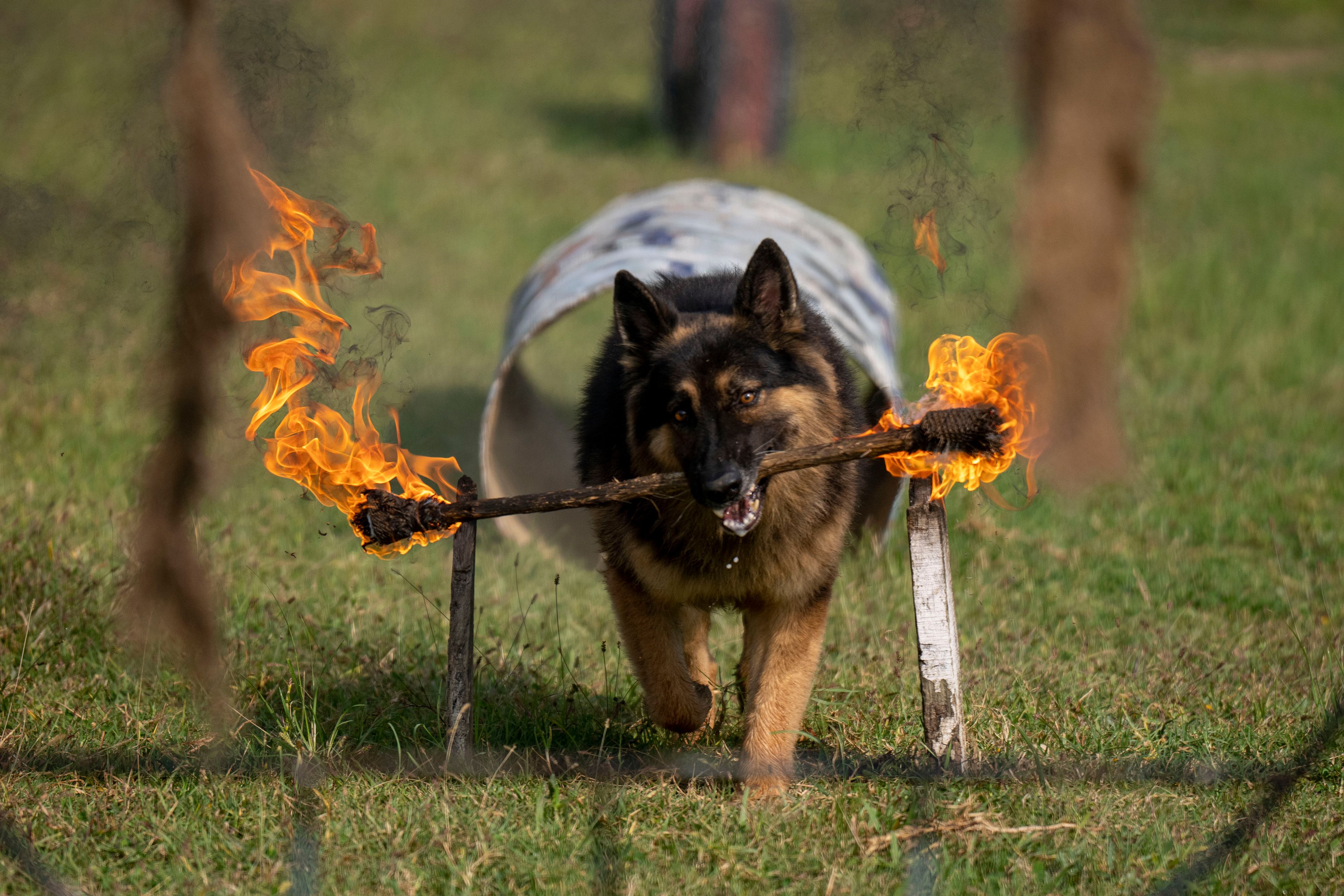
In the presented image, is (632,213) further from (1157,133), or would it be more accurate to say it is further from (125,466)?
(1157,133)

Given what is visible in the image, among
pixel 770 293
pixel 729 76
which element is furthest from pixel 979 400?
pixel 729 76

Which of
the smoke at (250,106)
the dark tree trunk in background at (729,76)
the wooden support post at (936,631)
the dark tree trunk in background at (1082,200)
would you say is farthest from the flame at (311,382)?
the dark tree trunk in background at (729,76)

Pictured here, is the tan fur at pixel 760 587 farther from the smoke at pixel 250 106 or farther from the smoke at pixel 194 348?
the smoke at pixel 250 106

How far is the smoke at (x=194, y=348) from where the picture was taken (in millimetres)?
4734

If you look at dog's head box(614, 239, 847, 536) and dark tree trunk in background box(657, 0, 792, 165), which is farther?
dark tree trunk in background box(657, 0, 792, 165)

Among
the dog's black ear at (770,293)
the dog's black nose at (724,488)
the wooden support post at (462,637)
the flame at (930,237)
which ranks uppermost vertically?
the flame at (930,237)

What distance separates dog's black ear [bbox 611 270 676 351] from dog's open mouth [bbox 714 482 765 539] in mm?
721

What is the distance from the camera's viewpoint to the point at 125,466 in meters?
6.71

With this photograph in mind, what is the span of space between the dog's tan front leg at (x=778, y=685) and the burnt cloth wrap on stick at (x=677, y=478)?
717mm

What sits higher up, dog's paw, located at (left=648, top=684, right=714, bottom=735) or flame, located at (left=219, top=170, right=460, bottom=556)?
flame, located at (left=219, top=170, right=460, bottom=556)

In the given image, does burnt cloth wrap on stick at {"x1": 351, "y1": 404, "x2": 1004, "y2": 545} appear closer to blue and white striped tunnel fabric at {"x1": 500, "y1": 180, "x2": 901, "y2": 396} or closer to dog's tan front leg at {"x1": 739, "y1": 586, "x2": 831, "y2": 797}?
dog's tan front leg at {"x1": 739, "y1": 586, "x2": 831, "y2": 797}

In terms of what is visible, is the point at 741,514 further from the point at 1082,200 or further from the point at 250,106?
the point at 1082,200

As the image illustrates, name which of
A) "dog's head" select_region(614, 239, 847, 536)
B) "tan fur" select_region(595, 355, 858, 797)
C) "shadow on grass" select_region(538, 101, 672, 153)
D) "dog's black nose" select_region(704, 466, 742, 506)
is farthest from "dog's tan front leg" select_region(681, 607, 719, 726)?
"shadow on grass" select_region(538, 101, 672, 153)

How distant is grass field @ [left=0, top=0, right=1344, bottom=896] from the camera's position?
11.4 ft
